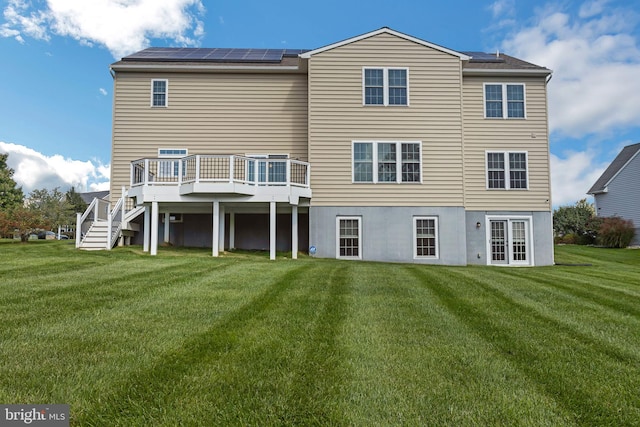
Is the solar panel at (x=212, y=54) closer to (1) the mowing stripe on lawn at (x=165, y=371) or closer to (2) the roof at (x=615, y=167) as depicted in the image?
(1) the mowing stripe on lawn at (x=165, y=371)

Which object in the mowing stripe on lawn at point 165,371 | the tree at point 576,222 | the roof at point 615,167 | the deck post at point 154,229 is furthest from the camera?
the roof at point 615,167

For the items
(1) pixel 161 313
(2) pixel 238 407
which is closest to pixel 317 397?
(2) pixel 238 407

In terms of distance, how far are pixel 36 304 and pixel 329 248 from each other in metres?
9.84

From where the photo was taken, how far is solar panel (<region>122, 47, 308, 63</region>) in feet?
50.8

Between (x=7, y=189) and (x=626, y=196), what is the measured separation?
4723 cm

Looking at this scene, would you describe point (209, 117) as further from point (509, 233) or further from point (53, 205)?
point (53, 205)

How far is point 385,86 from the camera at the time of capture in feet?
47.7

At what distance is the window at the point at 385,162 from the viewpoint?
1430cm

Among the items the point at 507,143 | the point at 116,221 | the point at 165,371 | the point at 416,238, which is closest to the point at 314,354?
the point at 165,371

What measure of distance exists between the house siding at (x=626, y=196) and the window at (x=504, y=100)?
673 inches

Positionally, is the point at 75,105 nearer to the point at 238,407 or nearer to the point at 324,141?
the point at 324,141

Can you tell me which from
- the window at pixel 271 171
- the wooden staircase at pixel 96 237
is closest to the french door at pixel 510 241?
the window at pixel 271 171

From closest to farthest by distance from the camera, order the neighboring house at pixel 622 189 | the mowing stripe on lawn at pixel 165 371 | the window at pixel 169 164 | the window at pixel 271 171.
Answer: the mowing stripe on lawn at pixel 165 371
the window at pixel 271 171
the window at pixel 169 164
the neighboring house at pixel 622 189

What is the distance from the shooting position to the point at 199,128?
1524 cm
